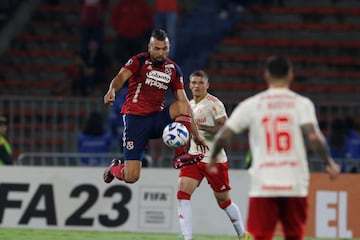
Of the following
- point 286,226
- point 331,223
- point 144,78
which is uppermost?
point 144,78

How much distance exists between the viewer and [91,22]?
78.7 feet

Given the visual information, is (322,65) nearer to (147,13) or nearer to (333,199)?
(147,13)

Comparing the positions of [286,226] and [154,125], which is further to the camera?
[154,125]

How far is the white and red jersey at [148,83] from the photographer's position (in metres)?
14.9

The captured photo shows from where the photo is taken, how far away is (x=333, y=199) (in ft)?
61.1

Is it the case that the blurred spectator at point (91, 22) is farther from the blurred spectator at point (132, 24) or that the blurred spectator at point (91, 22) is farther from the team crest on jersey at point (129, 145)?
the team crest on jersey at point (129, 145)

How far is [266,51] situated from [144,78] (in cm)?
1018

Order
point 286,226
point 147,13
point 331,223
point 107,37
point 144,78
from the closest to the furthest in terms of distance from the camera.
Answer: point 286,226 → point 144,78 → point 331,223 → point 147,13 → point 107,37

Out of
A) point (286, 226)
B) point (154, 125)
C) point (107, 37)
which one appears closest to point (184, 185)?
point (154, 125)

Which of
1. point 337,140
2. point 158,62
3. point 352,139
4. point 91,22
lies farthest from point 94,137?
point 158,62

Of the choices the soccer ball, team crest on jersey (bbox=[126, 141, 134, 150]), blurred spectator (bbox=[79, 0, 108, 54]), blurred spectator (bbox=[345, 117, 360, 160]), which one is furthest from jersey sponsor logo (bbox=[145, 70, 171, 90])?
blurred spectator (bbox=[79, 0, 108, 54])

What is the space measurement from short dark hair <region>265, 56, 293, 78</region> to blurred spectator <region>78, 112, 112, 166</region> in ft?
35.6

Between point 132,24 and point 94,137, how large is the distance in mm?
3543

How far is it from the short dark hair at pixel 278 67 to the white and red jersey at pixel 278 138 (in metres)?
0.16
